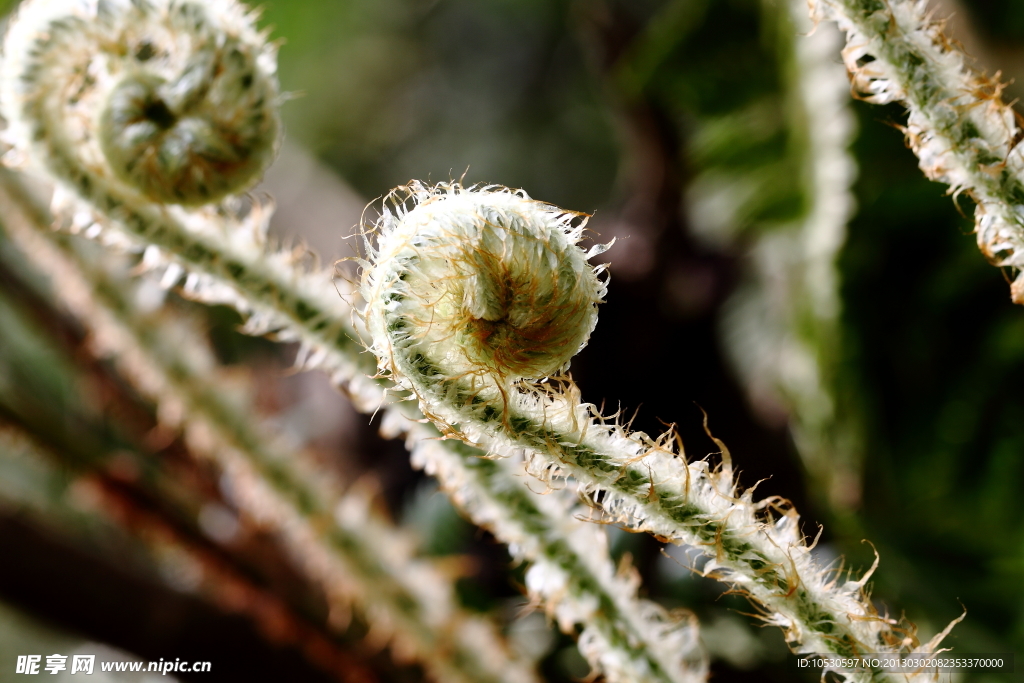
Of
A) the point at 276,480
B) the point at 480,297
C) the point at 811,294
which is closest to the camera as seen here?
the point at 480,297

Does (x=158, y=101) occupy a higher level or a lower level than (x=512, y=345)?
higher

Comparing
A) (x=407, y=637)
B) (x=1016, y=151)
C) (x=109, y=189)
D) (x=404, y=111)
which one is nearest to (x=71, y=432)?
(x=407, y=637)

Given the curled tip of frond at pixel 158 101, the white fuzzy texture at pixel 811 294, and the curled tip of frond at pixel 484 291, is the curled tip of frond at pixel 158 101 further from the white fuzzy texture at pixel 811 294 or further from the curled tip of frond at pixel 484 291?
the white fuzzy texture at pixel 811 294

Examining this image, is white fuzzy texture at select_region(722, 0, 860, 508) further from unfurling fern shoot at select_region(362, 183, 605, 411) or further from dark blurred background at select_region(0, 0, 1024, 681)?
unfurling fern shoot at select_region(362, 183, 605, 411)

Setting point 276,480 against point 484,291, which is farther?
point 276,480

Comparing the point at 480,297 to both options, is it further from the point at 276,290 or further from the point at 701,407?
the point at 701,407

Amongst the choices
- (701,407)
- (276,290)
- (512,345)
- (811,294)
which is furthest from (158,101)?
(811,294)

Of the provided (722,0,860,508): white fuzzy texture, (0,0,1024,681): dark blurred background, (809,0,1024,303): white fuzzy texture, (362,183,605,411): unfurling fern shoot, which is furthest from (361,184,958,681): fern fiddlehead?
(722,0,860,508): white fuzzy texture

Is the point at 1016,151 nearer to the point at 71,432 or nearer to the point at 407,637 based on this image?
the point at 407,637

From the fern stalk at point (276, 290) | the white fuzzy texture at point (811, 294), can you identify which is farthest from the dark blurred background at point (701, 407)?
the fern stalk at point (276, 290)
